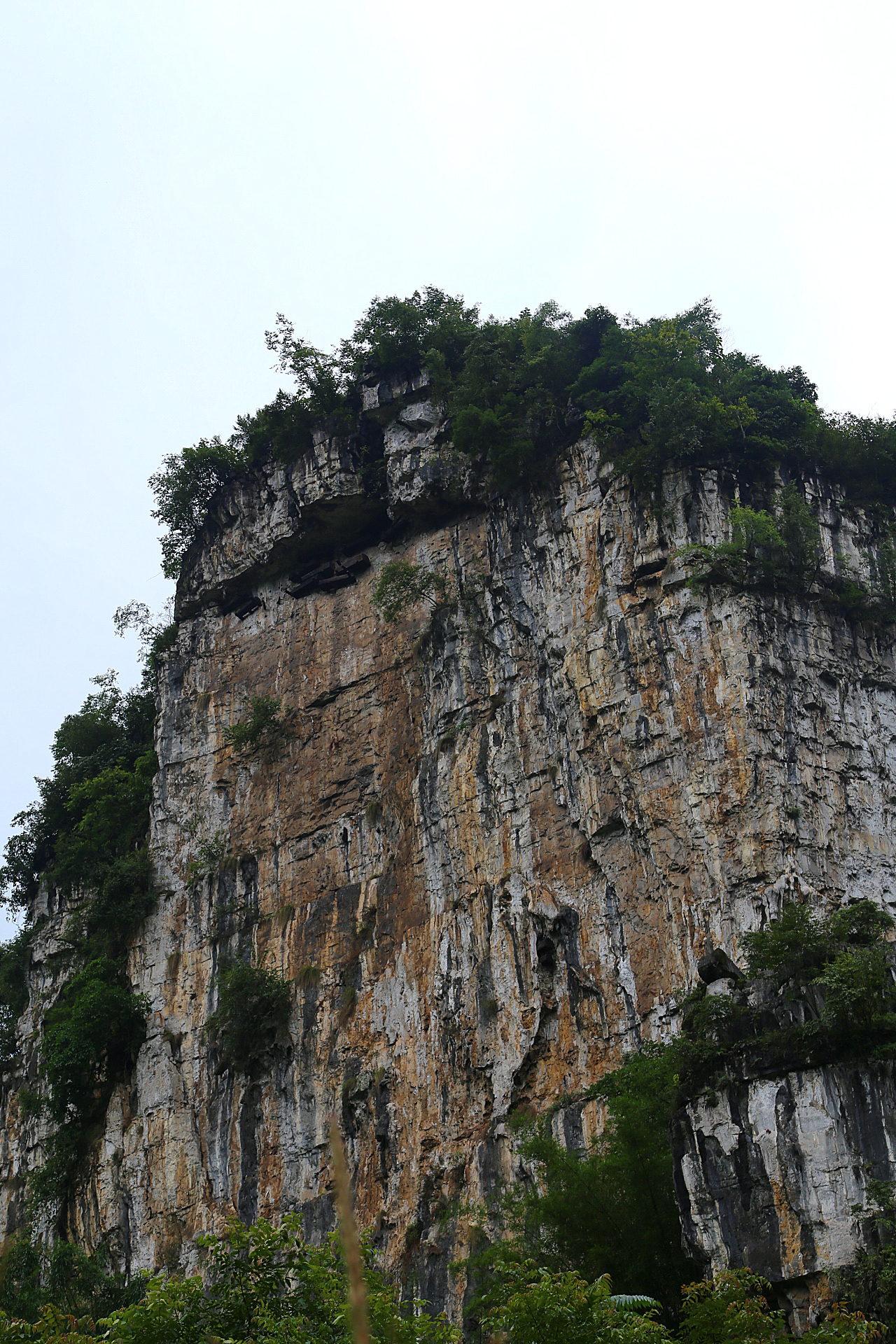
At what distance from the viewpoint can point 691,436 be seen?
81.7 feet

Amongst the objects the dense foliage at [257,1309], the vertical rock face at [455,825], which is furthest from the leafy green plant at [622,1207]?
the dense foliage at [257,1309]

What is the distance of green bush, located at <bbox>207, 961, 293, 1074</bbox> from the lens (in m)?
25.8

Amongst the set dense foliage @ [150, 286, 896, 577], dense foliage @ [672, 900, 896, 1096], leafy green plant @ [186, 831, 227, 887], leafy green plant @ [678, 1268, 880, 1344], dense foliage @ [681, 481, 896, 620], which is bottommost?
leafy green plant @ [678, 1268, 880, 1344]

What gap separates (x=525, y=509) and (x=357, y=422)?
205 inches

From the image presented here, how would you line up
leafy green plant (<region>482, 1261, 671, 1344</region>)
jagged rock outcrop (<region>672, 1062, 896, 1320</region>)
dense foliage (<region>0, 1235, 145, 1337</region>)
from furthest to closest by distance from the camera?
1. dense foliage (<region>0, 1235, 145, 1337</region>)
2. jagged rock outcrop (<region>672, 1062, 896, 1320</region>)
3. leafy green plant (<region>482, 1261, 671, 1344</region>)

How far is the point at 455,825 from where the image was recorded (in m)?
→ 25.0

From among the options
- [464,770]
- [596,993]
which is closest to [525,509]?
[464,770]

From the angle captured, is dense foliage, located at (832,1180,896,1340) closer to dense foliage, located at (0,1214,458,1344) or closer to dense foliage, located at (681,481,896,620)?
dense foliage, located at (0,1214,458,1344)

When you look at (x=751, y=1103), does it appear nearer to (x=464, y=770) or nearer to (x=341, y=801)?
(x=464, y=770)

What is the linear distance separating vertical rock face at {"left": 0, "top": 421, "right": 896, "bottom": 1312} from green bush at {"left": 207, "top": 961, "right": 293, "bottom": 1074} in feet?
1.06

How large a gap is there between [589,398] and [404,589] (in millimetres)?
5068

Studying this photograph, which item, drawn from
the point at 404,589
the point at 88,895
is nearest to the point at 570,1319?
A: the point at 404,589

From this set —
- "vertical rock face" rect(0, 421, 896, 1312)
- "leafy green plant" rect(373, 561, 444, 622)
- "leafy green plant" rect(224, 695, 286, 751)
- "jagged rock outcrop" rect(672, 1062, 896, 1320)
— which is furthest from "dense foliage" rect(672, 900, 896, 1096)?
Answer: "leafy green plant" rect(224, 695, 286, 751)

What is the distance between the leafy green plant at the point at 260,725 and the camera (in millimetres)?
28656
